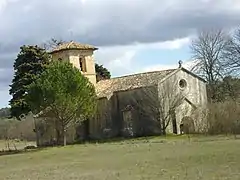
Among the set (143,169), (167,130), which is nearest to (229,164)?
(143,169)

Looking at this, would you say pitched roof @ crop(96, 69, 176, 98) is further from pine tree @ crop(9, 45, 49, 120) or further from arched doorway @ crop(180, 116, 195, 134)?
pine tree @ crop(9, 45, 49, 120)

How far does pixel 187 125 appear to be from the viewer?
6912 cm

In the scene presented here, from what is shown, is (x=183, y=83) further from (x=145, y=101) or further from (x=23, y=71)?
(x=23, y=71)

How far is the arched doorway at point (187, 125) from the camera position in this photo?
6831 centimetres

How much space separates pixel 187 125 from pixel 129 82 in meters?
10.1

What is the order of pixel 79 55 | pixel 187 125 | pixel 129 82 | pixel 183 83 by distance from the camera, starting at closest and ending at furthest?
pixel 187 125
pixel 183 83
pixel 129 82
pixel 79 55

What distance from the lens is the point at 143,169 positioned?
91.7 ft

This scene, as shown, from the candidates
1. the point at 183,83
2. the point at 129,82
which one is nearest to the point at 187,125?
the point at 183,83

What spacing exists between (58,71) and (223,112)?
1832cm

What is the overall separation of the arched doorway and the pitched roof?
18.4 ft

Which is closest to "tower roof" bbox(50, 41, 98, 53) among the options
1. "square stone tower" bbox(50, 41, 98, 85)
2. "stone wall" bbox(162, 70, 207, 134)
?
"square stone tower" bbox(50, 41, 98, 85)

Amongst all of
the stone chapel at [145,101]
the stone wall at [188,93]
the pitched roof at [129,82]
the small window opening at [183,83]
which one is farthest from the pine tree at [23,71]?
the small window opening at [183,83]

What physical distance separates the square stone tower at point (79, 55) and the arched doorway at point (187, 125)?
46.3 feet

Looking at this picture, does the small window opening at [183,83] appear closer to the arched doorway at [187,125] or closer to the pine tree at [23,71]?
the arched doorway at [187,125]
